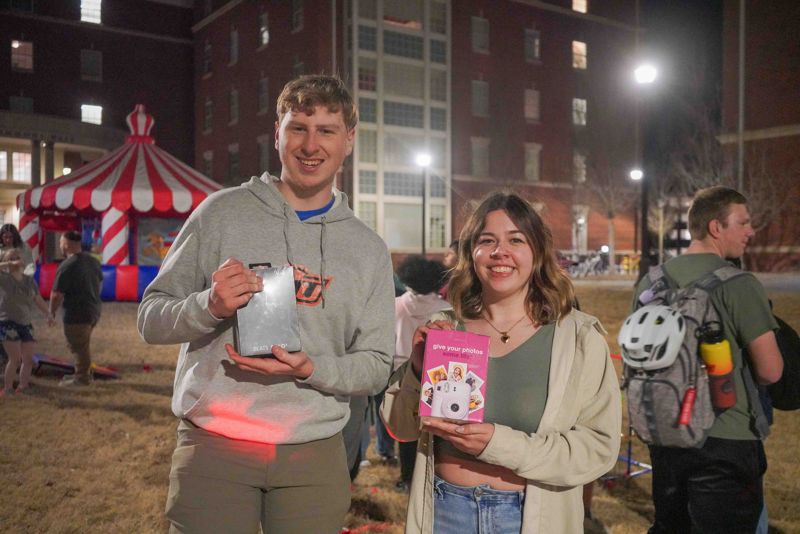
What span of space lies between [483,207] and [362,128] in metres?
29.4

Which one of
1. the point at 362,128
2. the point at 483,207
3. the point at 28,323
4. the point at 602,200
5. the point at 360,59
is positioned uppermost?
the point at 360,59

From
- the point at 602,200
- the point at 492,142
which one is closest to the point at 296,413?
the point at 492,142

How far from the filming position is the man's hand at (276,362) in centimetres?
206

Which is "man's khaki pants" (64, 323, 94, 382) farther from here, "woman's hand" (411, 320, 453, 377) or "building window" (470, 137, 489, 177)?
"building window" (470, 137, 489, 177)

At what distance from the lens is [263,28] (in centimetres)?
3466

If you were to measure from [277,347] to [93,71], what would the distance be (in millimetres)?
43769

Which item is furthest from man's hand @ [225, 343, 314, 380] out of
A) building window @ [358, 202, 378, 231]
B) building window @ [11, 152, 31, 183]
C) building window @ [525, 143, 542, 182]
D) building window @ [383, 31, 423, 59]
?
building window @ [11, 152, 31, 183]

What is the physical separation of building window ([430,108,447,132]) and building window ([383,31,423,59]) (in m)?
2.68

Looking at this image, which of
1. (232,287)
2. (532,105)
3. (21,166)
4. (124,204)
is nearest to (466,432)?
(232,287)

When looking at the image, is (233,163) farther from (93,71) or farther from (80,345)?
(80,345)

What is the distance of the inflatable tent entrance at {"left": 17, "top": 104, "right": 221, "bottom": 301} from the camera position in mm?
19078

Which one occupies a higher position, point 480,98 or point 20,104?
point 20,104

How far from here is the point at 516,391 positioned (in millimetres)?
2445

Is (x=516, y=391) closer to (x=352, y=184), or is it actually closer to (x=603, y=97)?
(x=352, y=184)
